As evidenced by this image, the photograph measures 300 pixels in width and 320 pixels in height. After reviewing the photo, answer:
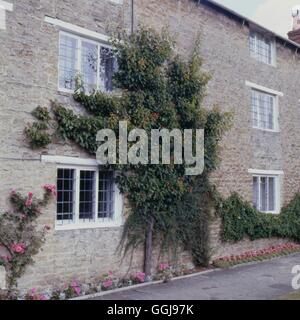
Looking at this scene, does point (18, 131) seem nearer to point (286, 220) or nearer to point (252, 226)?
point (252, 226)

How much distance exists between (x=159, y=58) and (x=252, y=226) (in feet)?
21.9

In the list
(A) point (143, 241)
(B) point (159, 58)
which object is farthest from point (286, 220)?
(B) point (159, 58)

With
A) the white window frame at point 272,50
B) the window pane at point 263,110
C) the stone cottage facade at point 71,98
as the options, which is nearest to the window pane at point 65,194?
the stone cottage facade at point 71,98

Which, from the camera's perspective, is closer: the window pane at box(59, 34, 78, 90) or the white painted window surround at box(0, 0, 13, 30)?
the white painted window surround at box(0, 0, 13, 30)

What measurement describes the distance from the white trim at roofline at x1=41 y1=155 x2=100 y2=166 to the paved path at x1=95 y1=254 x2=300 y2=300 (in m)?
2.95

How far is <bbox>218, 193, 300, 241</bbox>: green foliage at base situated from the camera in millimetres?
13836

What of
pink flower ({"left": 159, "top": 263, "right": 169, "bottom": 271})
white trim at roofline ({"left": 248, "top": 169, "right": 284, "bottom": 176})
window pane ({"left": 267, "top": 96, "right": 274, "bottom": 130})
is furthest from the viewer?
window pane ({"left": 267, "top": 96, "right": 274, "bottom": 130})

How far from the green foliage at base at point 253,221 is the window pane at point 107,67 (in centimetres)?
523

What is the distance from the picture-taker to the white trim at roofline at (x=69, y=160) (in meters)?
9.44

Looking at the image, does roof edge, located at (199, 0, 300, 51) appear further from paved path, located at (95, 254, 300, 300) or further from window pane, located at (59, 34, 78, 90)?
paved path, located at (95, 254, 300, 300)

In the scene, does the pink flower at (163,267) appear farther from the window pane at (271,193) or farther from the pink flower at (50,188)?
the window pane at (271,193)

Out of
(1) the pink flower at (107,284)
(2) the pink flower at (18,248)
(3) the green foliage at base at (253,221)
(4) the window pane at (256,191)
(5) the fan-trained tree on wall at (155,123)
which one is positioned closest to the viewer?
(2) the pink flower at (18,248)

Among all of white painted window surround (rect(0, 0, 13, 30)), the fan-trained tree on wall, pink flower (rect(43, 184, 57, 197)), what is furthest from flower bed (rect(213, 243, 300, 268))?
white painted window surround (rect(0, 0, 13, 30))

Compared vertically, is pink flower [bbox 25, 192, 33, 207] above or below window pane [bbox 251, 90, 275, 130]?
below
